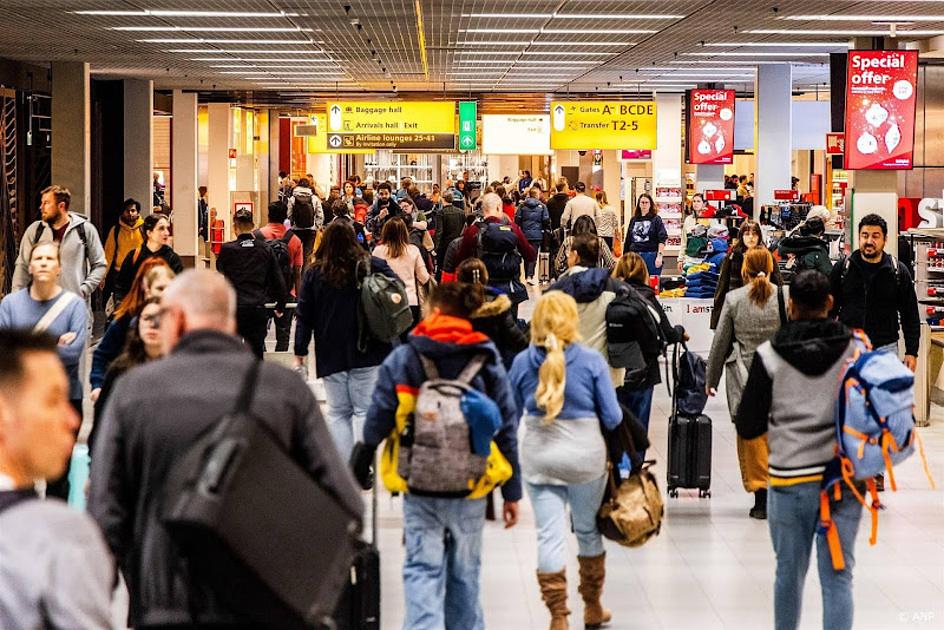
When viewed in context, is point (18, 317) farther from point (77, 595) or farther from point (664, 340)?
point (77, 595)

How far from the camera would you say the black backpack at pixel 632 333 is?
8.32m

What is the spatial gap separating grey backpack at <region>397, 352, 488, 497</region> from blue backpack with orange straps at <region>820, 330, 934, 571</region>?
1304 mm

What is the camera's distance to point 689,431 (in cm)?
900

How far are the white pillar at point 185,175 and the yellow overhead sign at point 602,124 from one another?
298 inches

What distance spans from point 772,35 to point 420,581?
1428cm

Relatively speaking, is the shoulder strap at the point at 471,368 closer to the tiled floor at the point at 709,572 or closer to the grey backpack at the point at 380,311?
the tiled floor at the point at 709,572

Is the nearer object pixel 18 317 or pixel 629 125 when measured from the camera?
pixel 18 317

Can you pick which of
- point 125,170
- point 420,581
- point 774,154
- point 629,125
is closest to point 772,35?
point 774,154

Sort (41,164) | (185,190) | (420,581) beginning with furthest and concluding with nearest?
(185,190)
(41,164)
(420,581)

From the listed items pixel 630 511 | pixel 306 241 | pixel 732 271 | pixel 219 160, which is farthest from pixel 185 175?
pixel 630 511

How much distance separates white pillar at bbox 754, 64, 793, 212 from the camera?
23531 millimetres

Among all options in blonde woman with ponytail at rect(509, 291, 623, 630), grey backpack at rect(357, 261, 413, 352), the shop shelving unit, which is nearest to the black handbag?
blonde woman with ponytail at rect(509, 291, 623, 630)

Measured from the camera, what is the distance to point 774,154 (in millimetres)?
23547

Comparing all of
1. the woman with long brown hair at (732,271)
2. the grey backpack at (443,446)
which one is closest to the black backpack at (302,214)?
the woman with long brown hair at (732,271)
